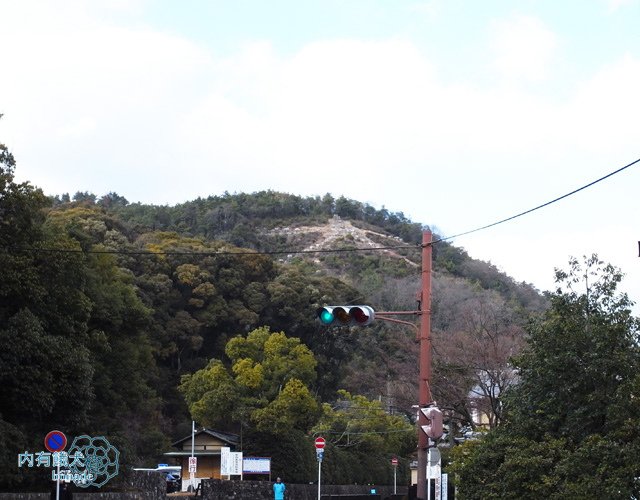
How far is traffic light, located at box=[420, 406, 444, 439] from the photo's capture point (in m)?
15.1

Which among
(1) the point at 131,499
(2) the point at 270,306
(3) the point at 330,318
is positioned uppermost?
(2) the point at 270,306

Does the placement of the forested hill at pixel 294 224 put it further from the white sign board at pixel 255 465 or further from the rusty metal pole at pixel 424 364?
the rusty metal pole at pixel 424 364

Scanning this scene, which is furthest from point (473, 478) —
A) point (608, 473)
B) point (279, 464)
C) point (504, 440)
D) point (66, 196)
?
point (66, 196)

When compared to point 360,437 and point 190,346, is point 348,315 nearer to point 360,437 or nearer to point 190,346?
point 360,437

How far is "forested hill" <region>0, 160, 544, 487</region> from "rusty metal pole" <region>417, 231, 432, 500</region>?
14094 mm

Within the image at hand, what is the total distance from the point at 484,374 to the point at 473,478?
16.7m

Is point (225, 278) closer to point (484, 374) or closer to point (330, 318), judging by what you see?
point (484, 374)

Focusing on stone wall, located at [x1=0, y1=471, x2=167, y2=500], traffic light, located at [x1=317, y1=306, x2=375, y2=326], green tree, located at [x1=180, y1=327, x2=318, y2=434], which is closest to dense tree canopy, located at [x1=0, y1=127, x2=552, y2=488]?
green tree, located at [x1=180, y1=327, x2=318, y2=434]

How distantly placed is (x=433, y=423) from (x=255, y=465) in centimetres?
2483

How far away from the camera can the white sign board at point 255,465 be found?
3862cm

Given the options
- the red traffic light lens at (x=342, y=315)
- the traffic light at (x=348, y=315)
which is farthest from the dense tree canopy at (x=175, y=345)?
the red traffic light lens at (x=342, y=315)

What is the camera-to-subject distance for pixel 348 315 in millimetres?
14469

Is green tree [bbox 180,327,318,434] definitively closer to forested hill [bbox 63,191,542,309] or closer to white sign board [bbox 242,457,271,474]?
white sign board [bbox 242,457,271,474]

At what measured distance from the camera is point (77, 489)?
29672 millimetres
